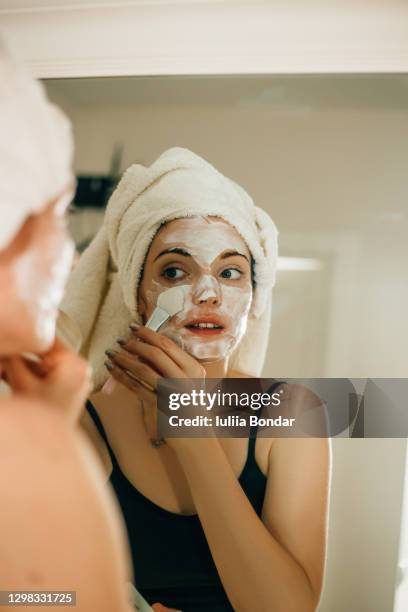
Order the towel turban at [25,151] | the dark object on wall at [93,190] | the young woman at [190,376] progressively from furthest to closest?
the dark object on wall at [93,190], the young woman at [190,376], the towel turban at [25,151]

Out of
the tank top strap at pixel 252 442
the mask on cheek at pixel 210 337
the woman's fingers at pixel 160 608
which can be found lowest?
the woman's fingers at pixel 160 608

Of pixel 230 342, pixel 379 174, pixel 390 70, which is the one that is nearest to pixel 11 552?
pixel 230 342

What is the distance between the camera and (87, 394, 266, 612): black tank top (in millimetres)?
777

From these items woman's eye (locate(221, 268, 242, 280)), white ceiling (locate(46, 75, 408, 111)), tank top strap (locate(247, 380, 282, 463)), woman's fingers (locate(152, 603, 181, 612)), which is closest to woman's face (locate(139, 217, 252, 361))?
woman's eye (locate(221, 268, 242, 280))

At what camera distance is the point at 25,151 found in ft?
1.57

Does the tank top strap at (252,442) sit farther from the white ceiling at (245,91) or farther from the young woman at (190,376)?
the white ceiling at (245,91)

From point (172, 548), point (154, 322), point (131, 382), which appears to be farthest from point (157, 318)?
point (172, 548)

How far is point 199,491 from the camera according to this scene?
0.75 meters

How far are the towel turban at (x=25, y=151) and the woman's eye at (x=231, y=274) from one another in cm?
33

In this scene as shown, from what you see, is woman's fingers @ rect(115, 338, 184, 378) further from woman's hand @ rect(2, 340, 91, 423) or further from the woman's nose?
woman's hand @ rect(2, 340, 91, 423)

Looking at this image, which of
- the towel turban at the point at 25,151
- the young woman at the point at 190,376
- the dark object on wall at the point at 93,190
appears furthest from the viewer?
the dark object on wall at the point at 93,190

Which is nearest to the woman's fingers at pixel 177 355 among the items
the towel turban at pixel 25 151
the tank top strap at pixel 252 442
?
the tank top strap at pixel 252 442

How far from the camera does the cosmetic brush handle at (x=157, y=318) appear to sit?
81 centimetres

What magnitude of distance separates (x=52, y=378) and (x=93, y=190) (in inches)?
16.8
